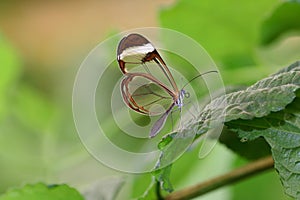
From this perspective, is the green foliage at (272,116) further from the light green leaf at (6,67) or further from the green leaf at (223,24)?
the light green leaf at (6,67)

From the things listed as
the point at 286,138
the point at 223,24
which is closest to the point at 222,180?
the point at 286,138

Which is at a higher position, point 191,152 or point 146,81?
point 146,81

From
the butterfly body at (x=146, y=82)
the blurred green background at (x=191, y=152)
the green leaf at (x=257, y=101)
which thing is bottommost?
the blurred green background at (x=191, y=152)

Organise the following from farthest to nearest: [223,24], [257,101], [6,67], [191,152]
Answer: [6,67]
[223,24]
[191,152]
[257,101]

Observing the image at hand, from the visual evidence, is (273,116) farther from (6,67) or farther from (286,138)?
(6,67)

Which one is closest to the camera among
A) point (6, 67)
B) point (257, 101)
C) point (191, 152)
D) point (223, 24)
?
point (257, 101)

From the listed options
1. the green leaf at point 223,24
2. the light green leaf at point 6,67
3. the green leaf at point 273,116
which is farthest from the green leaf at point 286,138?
the light green leaf at point 6,67
